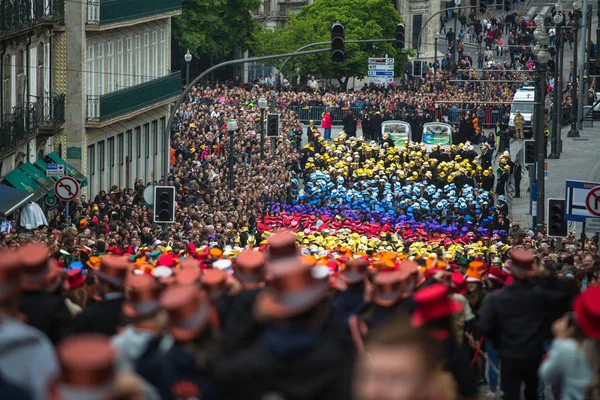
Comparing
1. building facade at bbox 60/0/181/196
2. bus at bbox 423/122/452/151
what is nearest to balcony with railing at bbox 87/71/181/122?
building facade at bbox 60/0/181/196

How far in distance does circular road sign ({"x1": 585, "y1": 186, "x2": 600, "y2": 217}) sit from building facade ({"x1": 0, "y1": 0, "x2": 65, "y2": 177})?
16812 mm

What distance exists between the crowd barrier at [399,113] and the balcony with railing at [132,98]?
14033 millimetres

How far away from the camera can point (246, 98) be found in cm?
6750

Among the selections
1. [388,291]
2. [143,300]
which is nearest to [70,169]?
[388,291]

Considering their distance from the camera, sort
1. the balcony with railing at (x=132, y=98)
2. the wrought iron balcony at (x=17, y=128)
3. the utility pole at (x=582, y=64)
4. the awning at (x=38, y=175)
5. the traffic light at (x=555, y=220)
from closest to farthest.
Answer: the traffic light at (x=555, y=220)
the wrought iron balcony at (x=17, y=128)
the awning at (x=38, y=175)
the balcony with railing at (x=132, y=98)
the utility pole at (x=582, y=64)

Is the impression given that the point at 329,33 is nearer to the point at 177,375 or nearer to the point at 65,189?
the point at 65,189

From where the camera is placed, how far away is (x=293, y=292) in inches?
316

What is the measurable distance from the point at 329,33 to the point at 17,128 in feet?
163

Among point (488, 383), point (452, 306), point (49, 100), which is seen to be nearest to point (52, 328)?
point (452, 306)

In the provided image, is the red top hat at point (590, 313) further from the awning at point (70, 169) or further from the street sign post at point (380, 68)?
the street sign post at point (380, 68)

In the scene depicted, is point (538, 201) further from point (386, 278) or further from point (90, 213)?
point (386, 278)

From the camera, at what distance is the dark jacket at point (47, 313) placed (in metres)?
11.4

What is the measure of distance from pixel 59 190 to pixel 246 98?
37.9 meters

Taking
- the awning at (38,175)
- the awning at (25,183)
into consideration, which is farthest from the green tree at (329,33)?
the awning at (25,183)
